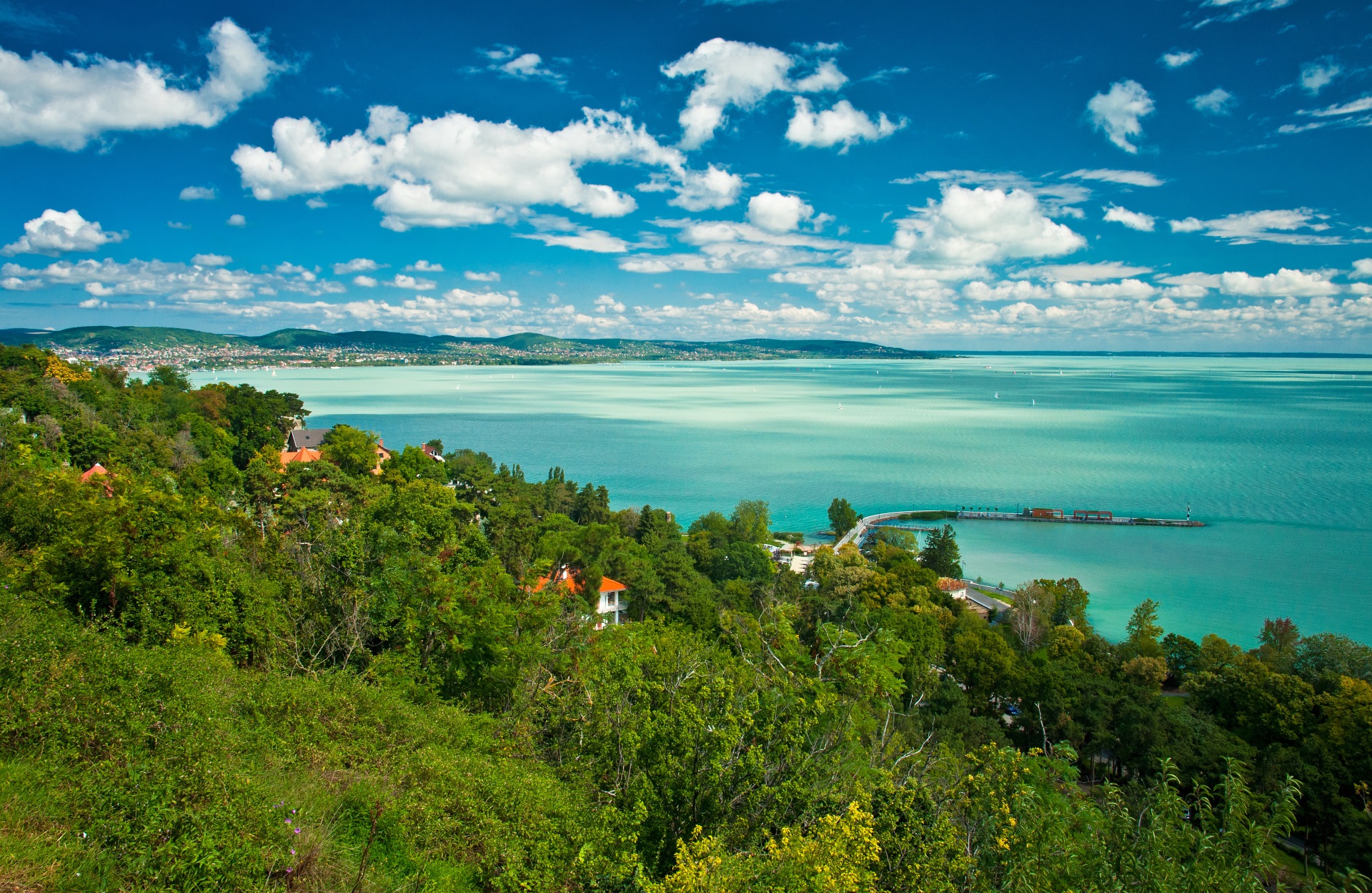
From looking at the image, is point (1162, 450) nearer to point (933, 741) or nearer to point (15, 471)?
point (933, 741)

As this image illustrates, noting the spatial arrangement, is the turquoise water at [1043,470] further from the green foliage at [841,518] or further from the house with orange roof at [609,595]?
the house with orange roof at [609,595]

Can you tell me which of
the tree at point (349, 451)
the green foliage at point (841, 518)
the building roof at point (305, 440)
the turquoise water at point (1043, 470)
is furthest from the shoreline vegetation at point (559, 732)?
the building roof at point (305, 440)

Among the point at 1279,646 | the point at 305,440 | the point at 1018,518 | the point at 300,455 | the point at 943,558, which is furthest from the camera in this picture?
the point at 1018,518

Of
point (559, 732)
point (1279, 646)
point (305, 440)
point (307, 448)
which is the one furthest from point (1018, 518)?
point (305, 440)

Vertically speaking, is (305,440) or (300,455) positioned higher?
(305,440)

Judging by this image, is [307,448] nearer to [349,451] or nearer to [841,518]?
[349,451]

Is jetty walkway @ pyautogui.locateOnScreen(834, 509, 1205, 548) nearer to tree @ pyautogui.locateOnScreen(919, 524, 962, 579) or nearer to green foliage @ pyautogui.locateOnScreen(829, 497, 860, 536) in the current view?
green foliage @ pyautogui.locateOnScreen(829, 497, 860, 536)

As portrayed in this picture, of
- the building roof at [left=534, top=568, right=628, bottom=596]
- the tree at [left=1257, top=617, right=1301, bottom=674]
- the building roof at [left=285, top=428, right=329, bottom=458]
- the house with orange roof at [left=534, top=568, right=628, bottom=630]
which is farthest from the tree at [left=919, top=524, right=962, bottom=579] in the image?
the building roof at [left=285, top=428, right=329, bottom=458]
